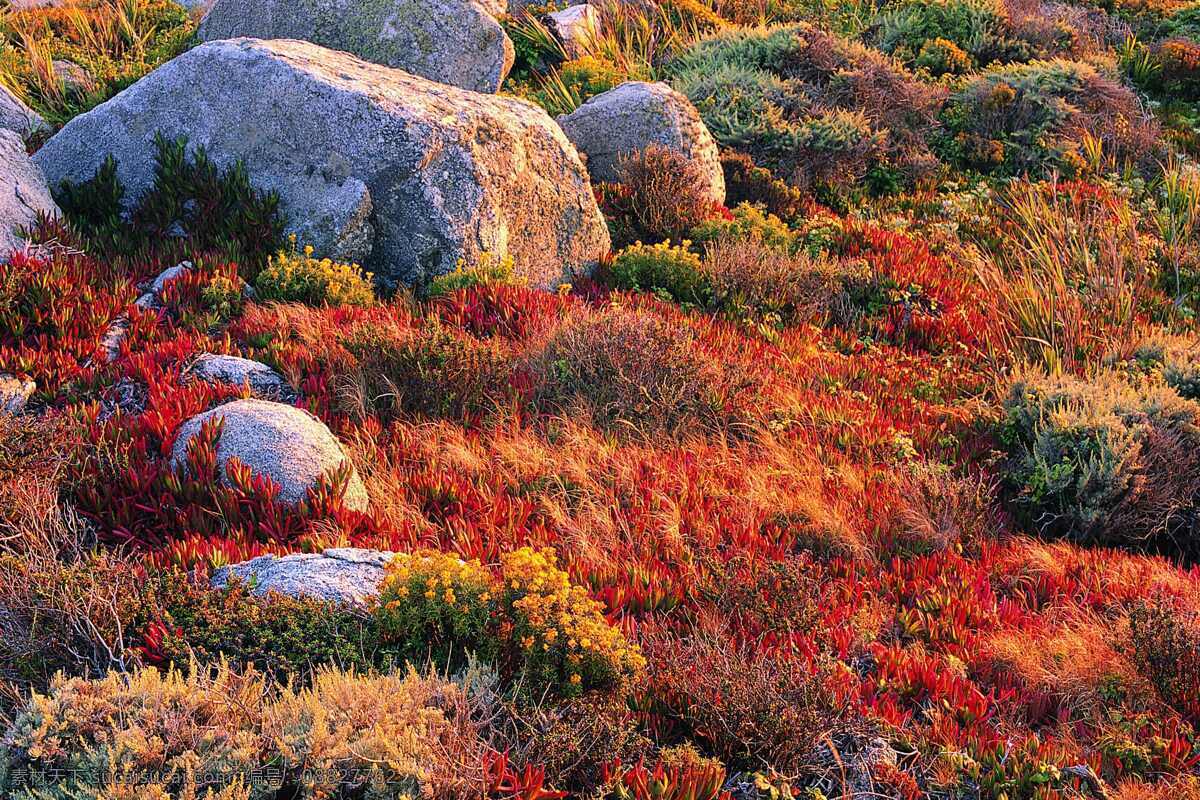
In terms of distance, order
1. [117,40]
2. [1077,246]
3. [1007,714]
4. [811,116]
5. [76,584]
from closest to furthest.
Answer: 1. [76,584]
2. [1007,714]
3. [1077,246]
4. [811,116]
5. [117,40]

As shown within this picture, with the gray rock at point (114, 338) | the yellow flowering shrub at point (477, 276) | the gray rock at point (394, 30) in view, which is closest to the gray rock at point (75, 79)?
the gray rock at point (394, 30)

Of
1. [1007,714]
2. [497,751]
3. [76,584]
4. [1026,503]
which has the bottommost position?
[1026,503]

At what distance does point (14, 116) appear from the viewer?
29.8 feet

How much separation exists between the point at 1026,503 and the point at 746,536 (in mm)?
2371

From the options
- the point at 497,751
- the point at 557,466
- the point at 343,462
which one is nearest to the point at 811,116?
the point at 557,466

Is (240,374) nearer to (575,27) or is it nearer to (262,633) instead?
(262,633)

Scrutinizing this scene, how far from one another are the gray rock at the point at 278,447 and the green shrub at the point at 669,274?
14.8 ft

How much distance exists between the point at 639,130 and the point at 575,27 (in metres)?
5.89

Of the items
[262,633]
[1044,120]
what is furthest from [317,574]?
[1044,120]

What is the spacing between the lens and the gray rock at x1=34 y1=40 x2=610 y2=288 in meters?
8.49

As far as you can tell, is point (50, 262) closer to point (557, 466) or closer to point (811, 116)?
point (557, 466)

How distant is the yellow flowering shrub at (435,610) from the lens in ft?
13.4

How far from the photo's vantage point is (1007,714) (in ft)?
A: 14.2

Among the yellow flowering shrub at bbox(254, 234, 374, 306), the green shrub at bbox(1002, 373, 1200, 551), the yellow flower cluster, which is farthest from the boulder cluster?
the green shrub at bbox(1002, 373, 1200, 551)
